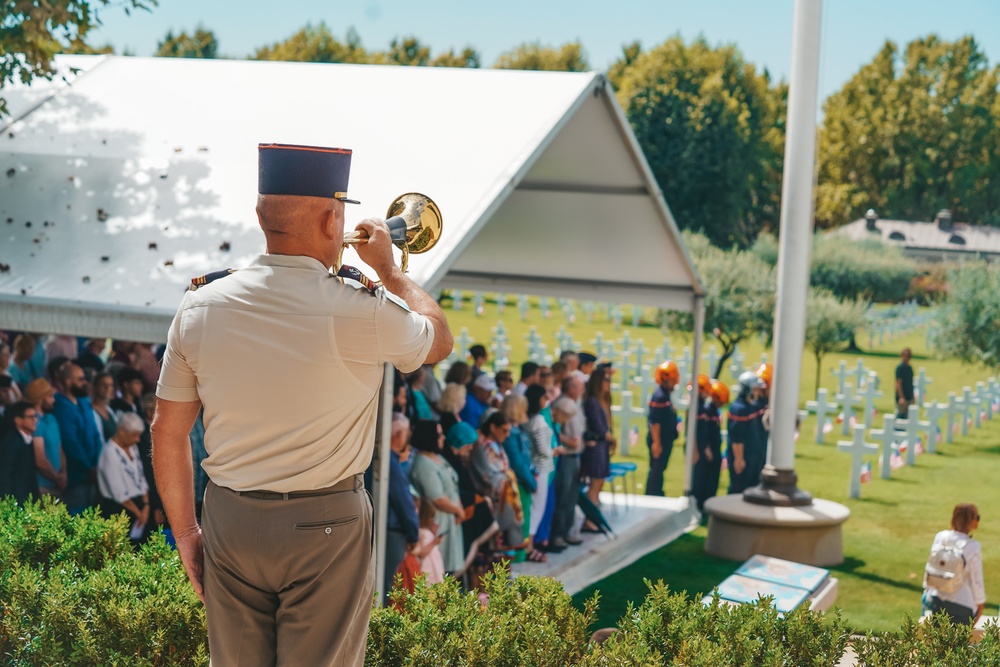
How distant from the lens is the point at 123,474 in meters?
8.40

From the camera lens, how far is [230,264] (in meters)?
7.93

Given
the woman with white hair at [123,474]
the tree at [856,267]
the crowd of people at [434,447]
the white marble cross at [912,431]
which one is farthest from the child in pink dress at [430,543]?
the tree at [856,267]

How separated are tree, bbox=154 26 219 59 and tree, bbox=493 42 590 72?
2037 centimetres

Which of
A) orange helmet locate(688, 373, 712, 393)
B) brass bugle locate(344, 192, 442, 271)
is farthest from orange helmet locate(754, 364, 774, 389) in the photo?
brass bugle locate(344, 192, 442, 271)

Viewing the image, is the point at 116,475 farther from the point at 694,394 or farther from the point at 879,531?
the point at 879,531

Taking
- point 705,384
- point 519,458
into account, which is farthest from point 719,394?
Result: point 519,458

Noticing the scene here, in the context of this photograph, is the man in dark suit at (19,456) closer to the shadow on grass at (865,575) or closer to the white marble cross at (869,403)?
the shadow on grass at (865,575)

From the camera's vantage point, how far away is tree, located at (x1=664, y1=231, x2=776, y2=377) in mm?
24000

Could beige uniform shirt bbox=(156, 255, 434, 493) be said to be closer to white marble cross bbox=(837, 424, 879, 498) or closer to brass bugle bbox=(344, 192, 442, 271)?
brass bugle bbox=(344, 192, 442, 271)

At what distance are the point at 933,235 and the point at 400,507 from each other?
70.2 meters

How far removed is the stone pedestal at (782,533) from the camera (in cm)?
1171

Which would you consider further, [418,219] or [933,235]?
[933,235]

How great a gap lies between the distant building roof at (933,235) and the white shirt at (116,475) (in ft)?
213

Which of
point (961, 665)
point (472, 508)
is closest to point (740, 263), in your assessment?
point (472, 508)
